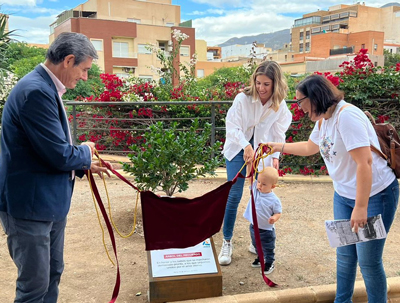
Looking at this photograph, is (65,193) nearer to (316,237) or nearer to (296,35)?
(316,237)

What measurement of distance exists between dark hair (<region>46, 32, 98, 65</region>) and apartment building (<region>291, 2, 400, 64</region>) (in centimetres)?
8181

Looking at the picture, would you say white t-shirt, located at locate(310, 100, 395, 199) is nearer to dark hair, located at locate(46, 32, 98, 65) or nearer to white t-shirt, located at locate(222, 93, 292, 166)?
white t-shirt, located at locate(222, 93, 292, 166)

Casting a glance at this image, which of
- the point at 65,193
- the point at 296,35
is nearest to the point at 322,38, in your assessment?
the point at 296,35

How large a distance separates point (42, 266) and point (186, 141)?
6.97ft

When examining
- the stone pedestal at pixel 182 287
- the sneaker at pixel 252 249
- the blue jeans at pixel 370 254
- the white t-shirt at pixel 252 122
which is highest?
the white t-shirt at pixel 252 122

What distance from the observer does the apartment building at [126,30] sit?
56.0 m

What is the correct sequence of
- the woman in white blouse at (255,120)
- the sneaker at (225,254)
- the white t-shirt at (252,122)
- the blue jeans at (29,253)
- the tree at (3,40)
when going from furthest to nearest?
the tree at (3,40) → the sneaker at (225,254) → the white t-shirt at (252,122) → the woman in white blouse at (255,120) → the blue jeans at (29,253)

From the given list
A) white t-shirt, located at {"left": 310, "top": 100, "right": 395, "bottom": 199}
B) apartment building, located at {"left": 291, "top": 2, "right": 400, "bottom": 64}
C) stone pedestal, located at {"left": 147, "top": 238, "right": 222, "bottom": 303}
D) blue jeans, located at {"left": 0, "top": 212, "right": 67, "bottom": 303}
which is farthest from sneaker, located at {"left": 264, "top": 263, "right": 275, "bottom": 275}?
apartment building, located at {"left": 291, "top": 2, "right": 400, "bottom": 64}

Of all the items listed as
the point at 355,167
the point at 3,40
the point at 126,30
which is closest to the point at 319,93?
the point at 355,167

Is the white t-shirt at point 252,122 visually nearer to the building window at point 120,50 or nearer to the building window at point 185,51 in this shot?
the building window at point 120,50

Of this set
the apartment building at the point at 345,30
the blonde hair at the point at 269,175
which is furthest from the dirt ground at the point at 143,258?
the apartment building at the point at 345,30

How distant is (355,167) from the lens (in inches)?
101

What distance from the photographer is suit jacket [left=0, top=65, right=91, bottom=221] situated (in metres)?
2.06

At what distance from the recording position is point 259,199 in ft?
11.5
